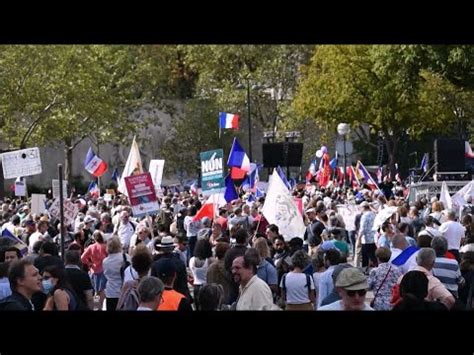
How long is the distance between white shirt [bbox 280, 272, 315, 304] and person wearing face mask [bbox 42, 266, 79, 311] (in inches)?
104

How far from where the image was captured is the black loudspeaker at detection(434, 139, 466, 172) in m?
35.6

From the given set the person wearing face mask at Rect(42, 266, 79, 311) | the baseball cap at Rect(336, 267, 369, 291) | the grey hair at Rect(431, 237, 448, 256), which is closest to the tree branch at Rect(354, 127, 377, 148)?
the grey hair at Rect(431, 237, 448, 256)

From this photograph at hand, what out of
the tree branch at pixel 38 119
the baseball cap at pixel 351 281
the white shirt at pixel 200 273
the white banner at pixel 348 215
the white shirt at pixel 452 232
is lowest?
the white banner at pixel 348 215

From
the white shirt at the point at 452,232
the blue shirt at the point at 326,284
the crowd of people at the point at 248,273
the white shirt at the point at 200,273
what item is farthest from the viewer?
the white shirt at the point at 452,232

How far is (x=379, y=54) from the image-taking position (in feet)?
122

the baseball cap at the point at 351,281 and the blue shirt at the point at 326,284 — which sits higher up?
the baseball cap at the point at 351,281

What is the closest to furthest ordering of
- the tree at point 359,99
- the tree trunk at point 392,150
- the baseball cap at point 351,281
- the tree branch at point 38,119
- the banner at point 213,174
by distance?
the baseball cap at point 351,281, the banner at point 213,174, the tree branch at point 38,119, the tree at point 359,99, the tree trunk at point 392,150

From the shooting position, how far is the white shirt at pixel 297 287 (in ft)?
41.4

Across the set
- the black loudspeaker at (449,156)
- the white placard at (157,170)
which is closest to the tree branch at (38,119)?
the black loudspeaker at (449,156)

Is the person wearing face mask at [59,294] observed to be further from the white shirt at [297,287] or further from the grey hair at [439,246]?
the grey hair at [439,246]

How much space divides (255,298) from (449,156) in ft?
85.0

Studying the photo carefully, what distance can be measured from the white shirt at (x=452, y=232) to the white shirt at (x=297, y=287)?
18.5ft
